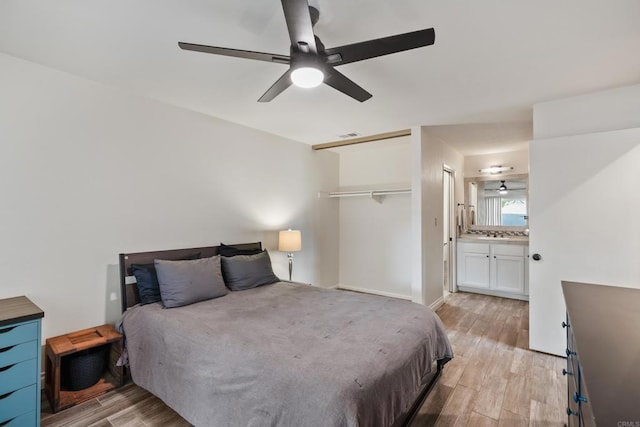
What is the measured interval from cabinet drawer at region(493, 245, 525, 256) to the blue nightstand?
5.46 m

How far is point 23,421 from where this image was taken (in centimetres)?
177

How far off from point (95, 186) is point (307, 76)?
2112 millimetres

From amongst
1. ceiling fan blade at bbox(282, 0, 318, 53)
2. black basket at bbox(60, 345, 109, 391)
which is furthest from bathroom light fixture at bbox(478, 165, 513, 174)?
black basket at bbox(60, 345, 109, 391)

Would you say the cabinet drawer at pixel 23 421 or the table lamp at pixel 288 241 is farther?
the table lamp at pixel 288 241

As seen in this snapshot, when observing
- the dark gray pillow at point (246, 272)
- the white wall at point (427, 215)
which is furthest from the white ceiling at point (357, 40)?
the dark gray pillow at point (246, 272)

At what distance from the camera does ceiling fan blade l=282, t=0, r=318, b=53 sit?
1.27 m

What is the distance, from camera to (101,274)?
2572 mm

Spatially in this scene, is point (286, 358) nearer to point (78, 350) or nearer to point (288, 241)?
point (78, 350)

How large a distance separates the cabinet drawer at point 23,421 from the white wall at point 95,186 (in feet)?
2.26

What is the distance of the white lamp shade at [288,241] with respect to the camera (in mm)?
3924

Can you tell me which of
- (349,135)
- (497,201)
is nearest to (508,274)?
(497,201)

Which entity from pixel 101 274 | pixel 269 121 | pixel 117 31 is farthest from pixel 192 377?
pixel 269 121

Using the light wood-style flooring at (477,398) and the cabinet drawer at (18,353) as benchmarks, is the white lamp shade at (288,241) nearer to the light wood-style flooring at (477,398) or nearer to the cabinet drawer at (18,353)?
the light wood-style flooring at (477,398)

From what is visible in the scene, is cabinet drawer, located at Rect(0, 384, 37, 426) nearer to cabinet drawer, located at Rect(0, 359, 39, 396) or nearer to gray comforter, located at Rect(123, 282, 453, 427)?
cabinet drawer, located at Rect(0, 359, 39, 396)
